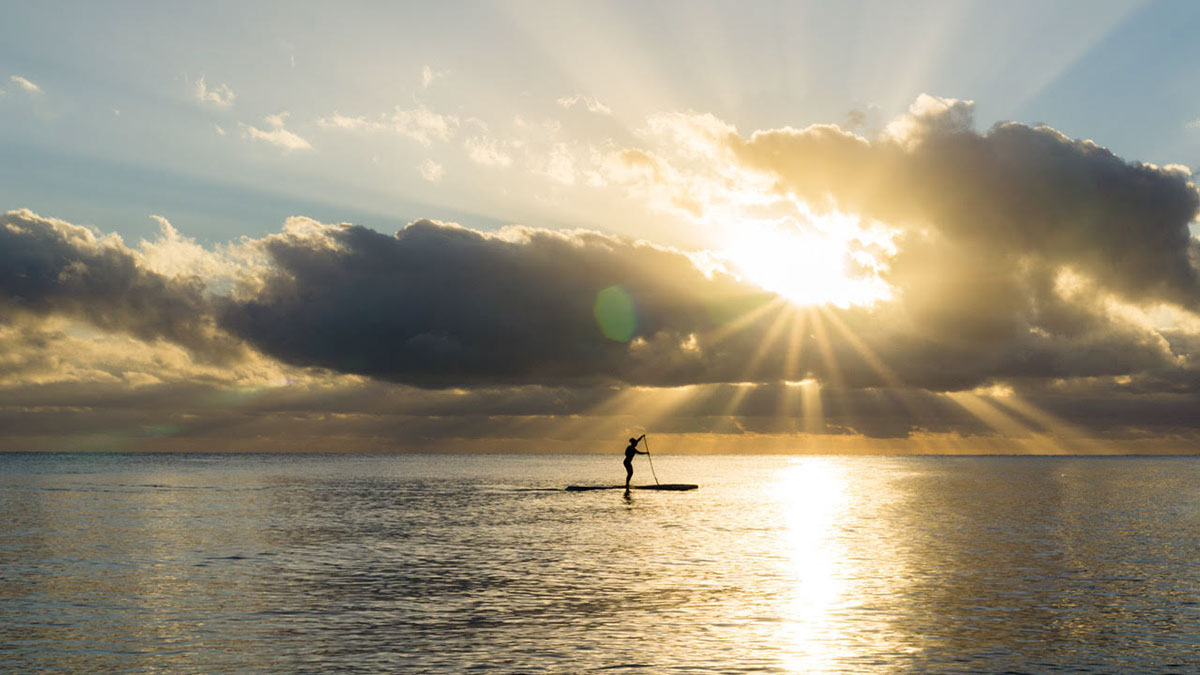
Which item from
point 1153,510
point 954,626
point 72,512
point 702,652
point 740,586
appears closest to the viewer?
point 702,652

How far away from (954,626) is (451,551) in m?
27.7

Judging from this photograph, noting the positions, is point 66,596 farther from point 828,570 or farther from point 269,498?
point 269,498

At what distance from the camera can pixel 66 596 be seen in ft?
111

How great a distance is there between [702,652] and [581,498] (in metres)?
79.0

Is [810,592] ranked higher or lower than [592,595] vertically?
lower

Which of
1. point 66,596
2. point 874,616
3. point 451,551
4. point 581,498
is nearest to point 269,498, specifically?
point 581,498

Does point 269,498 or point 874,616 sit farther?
point 269,498

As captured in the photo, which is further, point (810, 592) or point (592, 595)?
point (810, 592)

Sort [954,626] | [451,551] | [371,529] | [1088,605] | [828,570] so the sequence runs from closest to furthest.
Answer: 1. [954,626]
2. [1088,605]
3. [828,570]
4. [451,551]
5. [371,529]

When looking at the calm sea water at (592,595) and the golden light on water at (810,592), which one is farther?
the golden light on water at (810,592)

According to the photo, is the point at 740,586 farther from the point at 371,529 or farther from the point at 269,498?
the point at 269,498

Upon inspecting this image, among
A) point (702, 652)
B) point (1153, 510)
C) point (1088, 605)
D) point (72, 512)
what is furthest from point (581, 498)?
point (702, 652)

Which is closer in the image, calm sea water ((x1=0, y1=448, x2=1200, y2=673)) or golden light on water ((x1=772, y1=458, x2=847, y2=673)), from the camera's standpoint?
calm sea water ((x1=0, y1=448, x2=1200, y2=673))

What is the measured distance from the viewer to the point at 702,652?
2492cm
